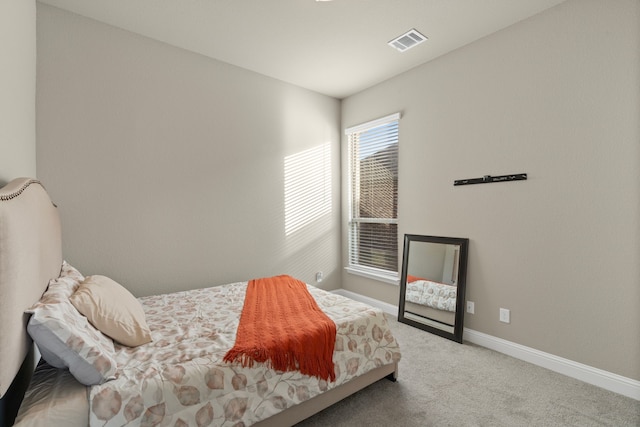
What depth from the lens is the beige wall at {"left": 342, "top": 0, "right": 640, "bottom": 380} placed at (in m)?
2.08

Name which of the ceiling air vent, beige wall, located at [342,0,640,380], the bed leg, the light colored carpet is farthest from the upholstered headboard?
beige wall, located at [342,0,640,380]

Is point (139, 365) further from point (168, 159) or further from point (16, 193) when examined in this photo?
point (168, 159)

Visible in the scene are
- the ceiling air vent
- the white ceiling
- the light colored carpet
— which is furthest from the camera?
the ceiling air vent

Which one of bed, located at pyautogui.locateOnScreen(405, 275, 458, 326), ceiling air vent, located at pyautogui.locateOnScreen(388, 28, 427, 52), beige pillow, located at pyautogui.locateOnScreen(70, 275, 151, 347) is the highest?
ceiling air vent, located at pyautogui.locateOnScreen(388, 28, 427, 52)

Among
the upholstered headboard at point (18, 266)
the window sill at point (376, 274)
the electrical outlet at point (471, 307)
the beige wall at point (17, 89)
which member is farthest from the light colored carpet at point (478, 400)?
the beige wall at point (17, 89)

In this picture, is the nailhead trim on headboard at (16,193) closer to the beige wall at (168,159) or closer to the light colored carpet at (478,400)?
the beige wall at (168,159)

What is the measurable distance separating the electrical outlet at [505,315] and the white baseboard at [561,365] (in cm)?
18

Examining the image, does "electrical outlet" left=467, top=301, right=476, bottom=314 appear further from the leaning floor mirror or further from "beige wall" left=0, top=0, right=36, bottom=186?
"beige wall" left=0, top=0, right=36, bottom=186

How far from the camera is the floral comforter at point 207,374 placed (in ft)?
4.17

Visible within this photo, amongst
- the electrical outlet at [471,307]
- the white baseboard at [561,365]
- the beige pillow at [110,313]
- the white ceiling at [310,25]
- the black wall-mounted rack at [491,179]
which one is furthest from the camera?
the electrical outlet at [471,307]

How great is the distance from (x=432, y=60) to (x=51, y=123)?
350 centimetres

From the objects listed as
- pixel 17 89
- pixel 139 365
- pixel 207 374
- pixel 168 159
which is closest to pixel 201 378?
pixel 207 374

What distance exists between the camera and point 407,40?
2832 millimetres

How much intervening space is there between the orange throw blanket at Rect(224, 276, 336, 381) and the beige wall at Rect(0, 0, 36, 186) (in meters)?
1.41
